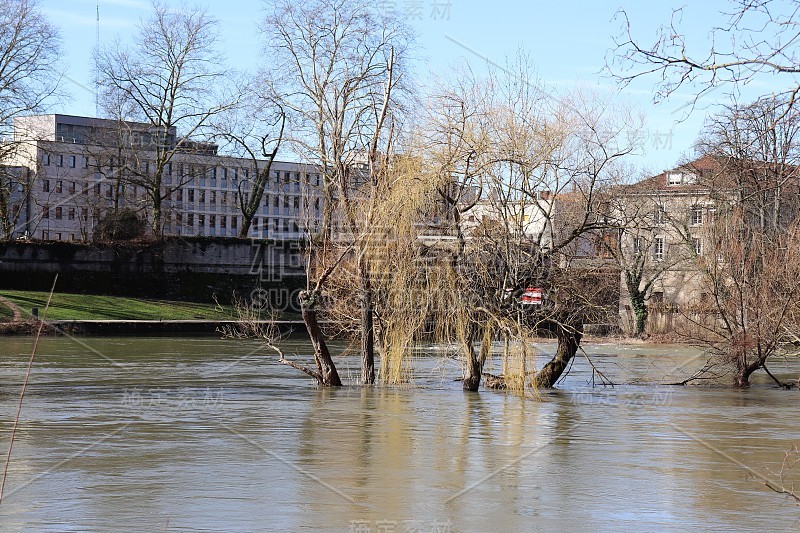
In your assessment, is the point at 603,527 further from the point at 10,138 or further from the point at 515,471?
the point at 10,138

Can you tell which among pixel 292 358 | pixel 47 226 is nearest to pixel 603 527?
pixel 292 358

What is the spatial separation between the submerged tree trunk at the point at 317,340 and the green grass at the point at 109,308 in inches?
1043

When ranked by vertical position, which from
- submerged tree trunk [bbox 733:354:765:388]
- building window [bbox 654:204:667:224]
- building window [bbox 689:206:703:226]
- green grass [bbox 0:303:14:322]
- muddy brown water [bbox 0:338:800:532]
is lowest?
muddy brown water [bbox 0:338:800:532]

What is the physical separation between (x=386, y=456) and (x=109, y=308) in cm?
4261

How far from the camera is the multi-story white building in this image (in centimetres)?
6544

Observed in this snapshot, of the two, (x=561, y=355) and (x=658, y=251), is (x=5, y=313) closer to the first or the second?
(x=561, y=355)

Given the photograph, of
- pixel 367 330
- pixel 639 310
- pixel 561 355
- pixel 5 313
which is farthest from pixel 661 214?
pixel 5 313

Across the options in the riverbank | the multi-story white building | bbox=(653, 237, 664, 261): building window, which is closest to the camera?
the riverbank

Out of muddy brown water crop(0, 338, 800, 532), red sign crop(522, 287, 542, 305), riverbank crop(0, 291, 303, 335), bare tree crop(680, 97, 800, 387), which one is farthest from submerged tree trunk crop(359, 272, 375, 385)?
riverbank crop(0, 291, 303, 335)

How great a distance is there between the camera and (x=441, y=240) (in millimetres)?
22844

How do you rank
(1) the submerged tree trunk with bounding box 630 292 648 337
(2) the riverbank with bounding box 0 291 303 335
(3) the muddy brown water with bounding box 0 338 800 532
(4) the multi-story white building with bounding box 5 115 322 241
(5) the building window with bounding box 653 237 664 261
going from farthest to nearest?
(5) the building window with bounding box 653 237 664 261, (4) the multi-story white building with bounding box 5 115 322 241, (1) the submerged tree trunk with bounding box 630 292 648 337, (2) the riverbank with bounding box 0 291 303 335, (3) the muddy brown water with bounding box 0 338 800 532

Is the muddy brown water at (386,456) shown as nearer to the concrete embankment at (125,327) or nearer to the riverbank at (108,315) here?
the concrete embankment at (125,327)

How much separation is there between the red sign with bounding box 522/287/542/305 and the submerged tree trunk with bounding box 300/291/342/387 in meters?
4.36

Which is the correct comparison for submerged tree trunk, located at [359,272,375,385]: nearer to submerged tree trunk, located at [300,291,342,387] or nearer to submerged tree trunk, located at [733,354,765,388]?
submerged tree trunk, located at [300,291,342,387]
